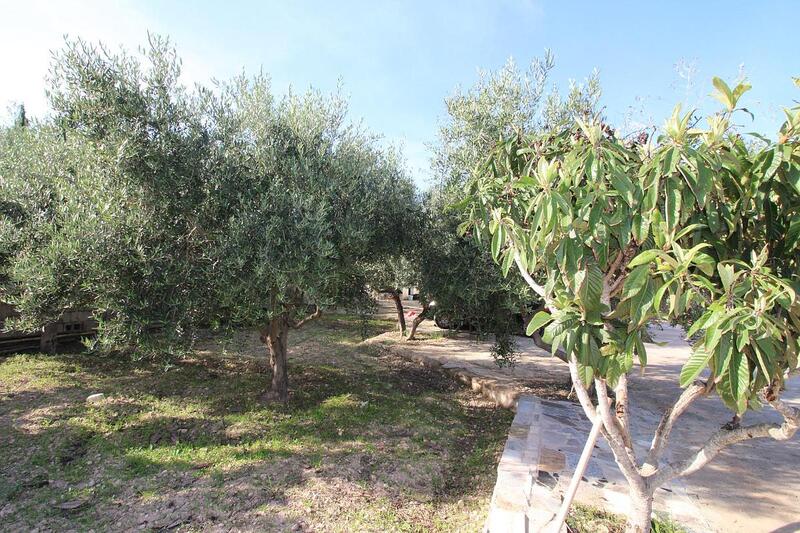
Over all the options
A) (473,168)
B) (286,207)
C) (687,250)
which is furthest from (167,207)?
(687,250)

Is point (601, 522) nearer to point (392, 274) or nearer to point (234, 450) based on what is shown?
A: point (234, 450)

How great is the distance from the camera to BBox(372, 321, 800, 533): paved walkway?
4.44 metres

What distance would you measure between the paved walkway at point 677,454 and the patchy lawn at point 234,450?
83 cm

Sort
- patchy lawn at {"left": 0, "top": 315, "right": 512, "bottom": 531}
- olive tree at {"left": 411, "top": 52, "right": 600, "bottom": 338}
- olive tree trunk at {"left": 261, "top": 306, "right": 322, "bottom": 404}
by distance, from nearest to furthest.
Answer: patchy lawn at {"left": 0, "top": 315, "right": 512, "bottom": 531}, olive tree at {"left": 411, "top": 52, "right": 600, "bottom": 338}, olive tree trunk at {"left": 261, "top": 306, "right": 322, "bottom": 404}

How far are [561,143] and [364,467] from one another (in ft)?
15.1

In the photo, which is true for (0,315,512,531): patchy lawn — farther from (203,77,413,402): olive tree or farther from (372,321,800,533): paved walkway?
(203,77,413,402): olive tree

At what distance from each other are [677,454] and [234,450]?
257 inches

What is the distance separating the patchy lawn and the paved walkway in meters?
0.83

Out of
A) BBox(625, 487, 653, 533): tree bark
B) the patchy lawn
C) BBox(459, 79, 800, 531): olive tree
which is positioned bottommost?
the patchy lawn

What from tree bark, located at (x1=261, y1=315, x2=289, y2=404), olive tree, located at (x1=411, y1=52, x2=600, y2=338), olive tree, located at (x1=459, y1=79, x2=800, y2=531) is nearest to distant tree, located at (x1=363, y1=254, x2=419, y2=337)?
olive tree, located at (x1=411, y1=52, x2=600, y2=338)

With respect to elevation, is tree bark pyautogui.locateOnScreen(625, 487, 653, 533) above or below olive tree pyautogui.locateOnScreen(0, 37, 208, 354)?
below

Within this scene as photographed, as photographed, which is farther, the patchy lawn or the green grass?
the patchy lawn

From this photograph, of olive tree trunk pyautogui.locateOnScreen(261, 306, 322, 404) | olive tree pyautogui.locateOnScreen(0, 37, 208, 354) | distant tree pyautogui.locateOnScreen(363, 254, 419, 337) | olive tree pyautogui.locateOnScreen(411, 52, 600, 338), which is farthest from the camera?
distant tree pyautogui.locateOnScreen(363, 254, 419, 337)

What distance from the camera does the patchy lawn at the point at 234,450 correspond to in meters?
4.41
